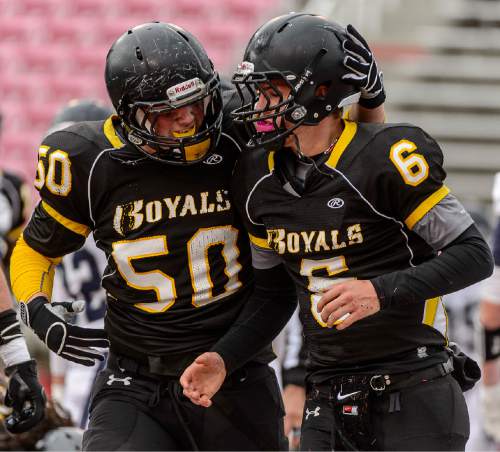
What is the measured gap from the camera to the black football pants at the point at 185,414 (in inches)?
139

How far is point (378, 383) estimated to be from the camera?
10.7ft

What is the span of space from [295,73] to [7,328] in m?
1.25

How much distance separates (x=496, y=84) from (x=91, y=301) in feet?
19.3

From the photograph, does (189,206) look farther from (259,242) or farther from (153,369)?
(153,369)

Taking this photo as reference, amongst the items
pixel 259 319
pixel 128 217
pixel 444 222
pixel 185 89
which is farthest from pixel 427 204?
pixel 128 217

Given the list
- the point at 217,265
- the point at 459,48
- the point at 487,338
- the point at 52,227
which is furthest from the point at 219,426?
the point at 459,48

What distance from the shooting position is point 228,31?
12.7m

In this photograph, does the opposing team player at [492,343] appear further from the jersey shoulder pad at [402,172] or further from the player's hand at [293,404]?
the jersey shoulder pad at [402,172]

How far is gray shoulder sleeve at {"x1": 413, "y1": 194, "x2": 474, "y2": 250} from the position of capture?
3.15m

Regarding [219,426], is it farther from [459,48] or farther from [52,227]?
[459,48]

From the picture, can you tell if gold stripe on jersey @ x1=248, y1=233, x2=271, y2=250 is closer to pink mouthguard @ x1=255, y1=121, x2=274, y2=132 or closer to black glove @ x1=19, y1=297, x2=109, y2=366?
pink mouthguard @ x1=255, y1=121, x2=274, y2=132

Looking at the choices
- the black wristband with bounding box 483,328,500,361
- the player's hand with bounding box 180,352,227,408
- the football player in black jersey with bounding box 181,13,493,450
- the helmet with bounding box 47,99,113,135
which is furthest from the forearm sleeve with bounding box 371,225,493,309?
the helmet with bounding box 47,99,113,135

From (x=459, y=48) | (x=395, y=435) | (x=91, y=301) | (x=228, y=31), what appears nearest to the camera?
(x=395, y=435)

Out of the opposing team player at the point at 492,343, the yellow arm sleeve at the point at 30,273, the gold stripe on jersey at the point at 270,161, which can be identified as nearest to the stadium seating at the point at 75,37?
the opposing team player at the point at 492,343
